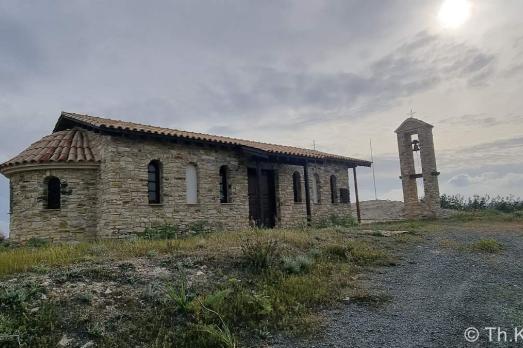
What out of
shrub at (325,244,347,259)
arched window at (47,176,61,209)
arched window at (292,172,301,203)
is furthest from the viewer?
arched window at (292,172,301,203)

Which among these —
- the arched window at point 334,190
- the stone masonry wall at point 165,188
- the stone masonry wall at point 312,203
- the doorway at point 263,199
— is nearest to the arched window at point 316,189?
the stone masonry wall at point 312,203

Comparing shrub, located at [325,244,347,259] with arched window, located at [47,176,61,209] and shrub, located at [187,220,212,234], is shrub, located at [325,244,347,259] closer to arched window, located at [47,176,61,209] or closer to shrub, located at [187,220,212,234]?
shrub, located at [187,220,212,234]

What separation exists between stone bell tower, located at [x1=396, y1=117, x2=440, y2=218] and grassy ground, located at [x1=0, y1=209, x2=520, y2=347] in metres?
13.3

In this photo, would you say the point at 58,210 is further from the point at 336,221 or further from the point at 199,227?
the point at 336,221

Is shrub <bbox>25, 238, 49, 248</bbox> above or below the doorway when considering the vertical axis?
below

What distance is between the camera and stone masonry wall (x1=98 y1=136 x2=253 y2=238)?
12383 millimetres

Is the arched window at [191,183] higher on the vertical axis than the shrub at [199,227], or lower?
higher

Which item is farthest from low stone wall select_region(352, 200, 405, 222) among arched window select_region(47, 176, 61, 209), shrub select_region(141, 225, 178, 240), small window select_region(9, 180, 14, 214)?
small window select_region(9, 180, 14, 214)

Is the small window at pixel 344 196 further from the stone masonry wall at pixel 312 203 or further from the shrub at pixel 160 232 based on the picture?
the shrub at pixel 160 232

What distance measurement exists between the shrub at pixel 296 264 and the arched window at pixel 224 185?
26.6 ft

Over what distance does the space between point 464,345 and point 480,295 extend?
2329 mm

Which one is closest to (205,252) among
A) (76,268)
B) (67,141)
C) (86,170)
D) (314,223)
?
(76,268)

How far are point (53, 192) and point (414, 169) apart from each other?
1795 cm

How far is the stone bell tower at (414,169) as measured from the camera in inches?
835
